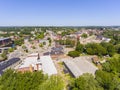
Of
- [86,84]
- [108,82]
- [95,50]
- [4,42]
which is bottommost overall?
[4,42]

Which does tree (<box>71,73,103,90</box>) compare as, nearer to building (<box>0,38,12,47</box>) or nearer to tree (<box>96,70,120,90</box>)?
tree (<box>96,70,120,90</box>)

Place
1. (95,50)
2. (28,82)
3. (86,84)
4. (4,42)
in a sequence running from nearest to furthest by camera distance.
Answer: (86,84), (28,82), (95,50), (4,42)

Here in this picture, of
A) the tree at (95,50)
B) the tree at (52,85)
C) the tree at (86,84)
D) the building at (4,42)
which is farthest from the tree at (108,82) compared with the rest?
the building at (4,42)

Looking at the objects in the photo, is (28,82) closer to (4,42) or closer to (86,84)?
(86,84)

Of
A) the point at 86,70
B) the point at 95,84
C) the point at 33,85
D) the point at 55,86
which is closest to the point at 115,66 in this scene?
the point at 86,70

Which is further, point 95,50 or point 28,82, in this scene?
point 95,50

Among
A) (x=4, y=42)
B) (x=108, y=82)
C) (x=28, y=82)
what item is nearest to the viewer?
(x=28, y=82)

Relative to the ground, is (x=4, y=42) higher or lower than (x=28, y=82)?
lower

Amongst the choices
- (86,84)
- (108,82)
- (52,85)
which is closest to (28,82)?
(52,85)

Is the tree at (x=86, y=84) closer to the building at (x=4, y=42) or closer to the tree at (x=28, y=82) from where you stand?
the tree at (x=28, y=82)

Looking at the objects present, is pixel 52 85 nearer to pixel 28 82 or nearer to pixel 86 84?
pixel 28 82

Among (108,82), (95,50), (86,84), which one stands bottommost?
(95,50)

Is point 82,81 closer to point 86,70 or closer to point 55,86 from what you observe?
point 55,86
